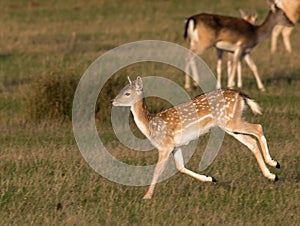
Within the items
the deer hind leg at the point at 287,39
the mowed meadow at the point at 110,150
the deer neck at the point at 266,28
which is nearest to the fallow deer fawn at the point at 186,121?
the mowed meadow at the point at 110,150

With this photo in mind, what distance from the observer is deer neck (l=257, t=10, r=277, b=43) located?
15961 mm

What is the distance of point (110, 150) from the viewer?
1016cm

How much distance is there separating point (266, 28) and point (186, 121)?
26.8ft

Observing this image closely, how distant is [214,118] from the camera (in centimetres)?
840

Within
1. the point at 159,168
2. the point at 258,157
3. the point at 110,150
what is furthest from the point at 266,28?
the point at 159,168

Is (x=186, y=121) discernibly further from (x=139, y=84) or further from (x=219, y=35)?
(x=219, y=35)

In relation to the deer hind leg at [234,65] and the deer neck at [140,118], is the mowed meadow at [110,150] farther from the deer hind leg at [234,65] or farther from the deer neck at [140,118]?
the deer neck at [140,118]

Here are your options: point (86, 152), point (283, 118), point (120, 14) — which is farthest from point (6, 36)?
point (86, 152)

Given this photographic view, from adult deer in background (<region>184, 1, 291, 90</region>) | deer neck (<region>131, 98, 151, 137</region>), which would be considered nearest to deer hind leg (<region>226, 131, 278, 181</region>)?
deer neck (<region>131, 98, 151, 137</region>)

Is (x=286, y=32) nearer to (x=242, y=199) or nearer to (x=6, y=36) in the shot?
(x=6, y=36)

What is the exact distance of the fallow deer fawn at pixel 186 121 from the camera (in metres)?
8.10

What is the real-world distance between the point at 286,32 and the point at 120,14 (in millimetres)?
7029

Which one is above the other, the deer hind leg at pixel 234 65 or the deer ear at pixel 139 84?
the deer ear at pixel 139 84

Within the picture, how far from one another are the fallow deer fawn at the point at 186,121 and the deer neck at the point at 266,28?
7.52m
